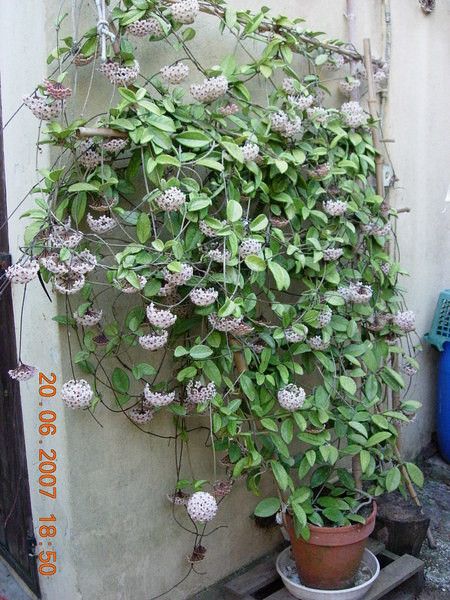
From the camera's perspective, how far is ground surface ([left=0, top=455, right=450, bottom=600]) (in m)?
2.41

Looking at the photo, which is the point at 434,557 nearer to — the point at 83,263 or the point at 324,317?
the point at 324,317

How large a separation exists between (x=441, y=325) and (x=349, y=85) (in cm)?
138

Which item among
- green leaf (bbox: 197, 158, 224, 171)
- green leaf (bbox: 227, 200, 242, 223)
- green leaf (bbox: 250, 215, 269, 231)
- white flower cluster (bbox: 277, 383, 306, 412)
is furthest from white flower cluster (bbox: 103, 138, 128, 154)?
white flower cluster (bbox: 277, 383, 306, 412)

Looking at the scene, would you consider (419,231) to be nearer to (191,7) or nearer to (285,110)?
(285,110)

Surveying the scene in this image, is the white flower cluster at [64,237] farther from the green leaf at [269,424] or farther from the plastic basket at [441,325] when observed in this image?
the plastic basket at [441,325]

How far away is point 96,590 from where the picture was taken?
2.08m

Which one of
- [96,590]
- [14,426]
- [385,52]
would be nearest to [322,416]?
[96,590]

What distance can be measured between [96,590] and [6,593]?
0.52 meters

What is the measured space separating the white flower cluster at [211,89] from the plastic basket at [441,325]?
75.8 inches

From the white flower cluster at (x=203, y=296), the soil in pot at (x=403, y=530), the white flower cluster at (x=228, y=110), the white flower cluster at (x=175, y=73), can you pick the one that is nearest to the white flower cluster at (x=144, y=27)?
the white flower cluster at (x=175, y=73)

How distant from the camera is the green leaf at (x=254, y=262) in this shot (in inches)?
74.9

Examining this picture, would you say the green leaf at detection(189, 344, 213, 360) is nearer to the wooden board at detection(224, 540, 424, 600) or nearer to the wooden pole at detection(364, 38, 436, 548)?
the wooden board at detection(224, 540, 424, 600)

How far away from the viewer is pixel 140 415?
207 centimetres

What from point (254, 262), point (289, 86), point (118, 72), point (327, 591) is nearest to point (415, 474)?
point (327, 591)
